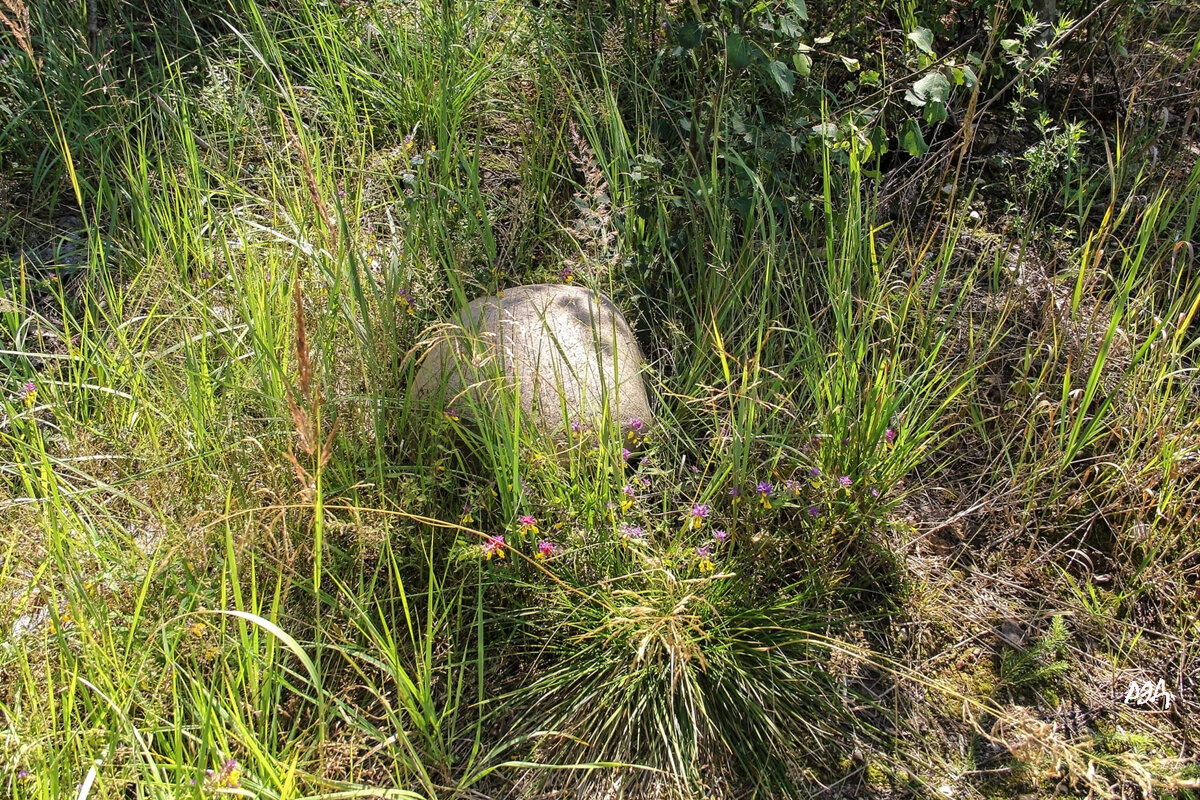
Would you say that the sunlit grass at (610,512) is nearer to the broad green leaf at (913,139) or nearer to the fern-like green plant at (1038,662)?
the fern-like green plant at (1038,662)

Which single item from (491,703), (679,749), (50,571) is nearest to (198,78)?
(50,571)

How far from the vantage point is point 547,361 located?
220cm

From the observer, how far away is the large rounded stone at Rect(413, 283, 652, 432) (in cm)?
204

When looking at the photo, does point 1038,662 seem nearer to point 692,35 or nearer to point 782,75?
point 782,75

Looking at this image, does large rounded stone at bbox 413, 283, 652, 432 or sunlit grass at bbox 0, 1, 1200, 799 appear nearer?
sunlit grass at bbox 0, 1, 1200, 799

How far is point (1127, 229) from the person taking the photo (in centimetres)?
266

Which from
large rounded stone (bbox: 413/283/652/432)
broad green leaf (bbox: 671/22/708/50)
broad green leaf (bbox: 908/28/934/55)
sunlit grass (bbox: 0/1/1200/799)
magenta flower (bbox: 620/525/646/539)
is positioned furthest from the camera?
broad green leaf (bbox: 671/22/708/50)

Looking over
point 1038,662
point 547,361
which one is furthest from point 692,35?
point 1038,662

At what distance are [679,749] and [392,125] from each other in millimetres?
2420

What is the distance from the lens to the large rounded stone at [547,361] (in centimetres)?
204

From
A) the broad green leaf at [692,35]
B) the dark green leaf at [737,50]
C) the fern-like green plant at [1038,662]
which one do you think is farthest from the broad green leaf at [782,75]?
the fern-like green plant at [1038,662]

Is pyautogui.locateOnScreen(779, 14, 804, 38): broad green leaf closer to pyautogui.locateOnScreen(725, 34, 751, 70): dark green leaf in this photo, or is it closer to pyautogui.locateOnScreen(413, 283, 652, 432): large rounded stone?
pyautogui.locateOnScreen(725, 34, 751, 70): dark green leaf

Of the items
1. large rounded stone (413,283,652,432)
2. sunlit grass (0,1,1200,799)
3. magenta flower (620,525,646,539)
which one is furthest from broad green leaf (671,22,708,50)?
magenta flower (620,525,646,539)

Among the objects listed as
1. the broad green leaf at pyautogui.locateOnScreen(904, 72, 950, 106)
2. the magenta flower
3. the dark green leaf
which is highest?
the dark green leaf
